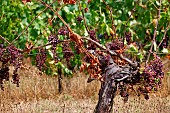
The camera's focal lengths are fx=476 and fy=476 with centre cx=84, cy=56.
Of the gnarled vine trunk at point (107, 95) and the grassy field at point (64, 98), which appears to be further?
the grassy field at point (64, 98)

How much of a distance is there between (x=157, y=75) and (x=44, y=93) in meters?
3.20

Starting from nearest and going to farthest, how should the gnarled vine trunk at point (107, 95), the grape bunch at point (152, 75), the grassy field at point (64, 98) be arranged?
the grape bunch at point (152, 75) < the gnarled vine trunk at point (107, 95) < the grassy field at point (64, 98)

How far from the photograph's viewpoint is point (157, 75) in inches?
155

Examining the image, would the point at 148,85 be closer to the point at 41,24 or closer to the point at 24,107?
the point at 24,107

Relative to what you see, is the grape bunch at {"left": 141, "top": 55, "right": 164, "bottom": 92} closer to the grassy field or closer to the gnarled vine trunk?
the gnarled vine trunk

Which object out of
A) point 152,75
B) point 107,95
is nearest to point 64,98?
point 107,95

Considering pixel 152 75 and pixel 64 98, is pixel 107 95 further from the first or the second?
pixel 64 98

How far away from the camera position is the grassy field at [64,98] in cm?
554

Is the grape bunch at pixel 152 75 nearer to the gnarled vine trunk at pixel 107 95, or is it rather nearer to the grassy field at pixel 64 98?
the gnarled vine trunk at pixel 107 95

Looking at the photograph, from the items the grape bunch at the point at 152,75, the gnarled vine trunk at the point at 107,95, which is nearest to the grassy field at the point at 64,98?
the gnarled vine trunk at the point at 107,95

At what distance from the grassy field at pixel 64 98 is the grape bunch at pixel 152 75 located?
144 cm

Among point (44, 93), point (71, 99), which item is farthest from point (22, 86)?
point (71, 99)

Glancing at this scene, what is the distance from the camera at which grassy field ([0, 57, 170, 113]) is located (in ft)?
18.2

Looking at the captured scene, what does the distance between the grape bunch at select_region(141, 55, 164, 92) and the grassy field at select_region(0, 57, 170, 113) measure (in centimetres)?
144
